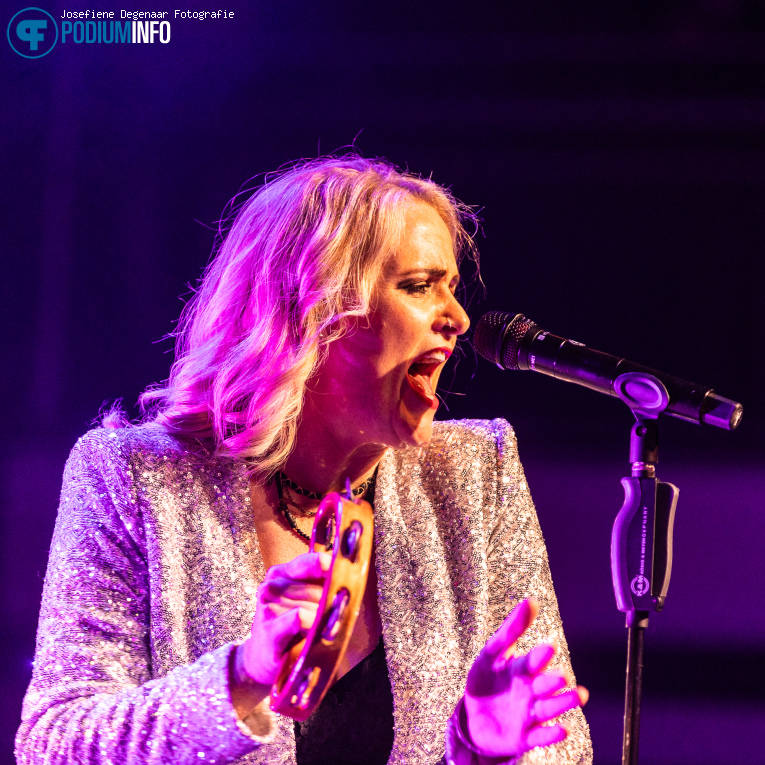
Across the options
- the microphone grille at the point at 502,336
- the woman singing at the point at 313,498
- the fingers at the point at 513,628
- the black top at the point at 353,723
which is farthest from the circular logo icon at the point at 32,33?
the fingers at the point at 513,628

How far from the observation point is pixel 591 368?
153cm

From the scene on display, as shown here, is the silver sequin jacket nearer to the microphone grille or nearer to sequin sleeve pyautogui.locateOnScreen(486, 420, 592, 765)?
sequin sleeve pyautogui.locateOnScreen(486, 420, 592, 765)

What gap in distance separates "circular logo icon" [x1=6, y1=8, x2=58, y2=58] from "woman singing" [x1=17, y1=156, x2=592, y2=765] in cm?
99

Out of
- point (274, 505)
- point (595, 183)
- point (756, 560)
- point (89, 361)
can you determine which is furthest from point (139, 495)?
point (756, 560)

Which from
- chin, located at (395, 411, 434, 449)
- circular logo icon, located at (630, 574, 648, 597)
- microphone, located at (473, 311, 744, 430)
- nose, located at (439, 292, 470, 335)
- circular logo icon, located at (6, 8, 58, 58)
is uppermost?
circular logo icon, located at (6, 8, 58, 58)

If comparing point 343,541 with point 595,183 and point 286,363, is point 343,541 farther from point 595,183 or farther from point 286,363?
point 595,183

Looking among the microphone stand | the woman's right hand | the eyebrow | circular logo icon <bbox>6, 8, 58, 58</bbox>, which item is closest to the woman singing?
the eyebrow

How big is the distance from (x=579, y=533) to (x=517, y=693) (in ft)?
4.94

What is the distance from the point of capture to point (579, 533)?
9.24ft

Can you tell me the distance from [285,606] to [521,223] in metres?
1.82

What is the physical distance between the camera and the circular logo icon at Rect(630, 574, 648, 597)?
1415 mm

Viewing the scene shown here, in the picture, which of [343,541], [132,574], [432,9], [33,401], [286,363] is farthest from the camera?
[432,9]

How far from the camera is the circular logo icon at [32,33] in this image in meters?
2.57

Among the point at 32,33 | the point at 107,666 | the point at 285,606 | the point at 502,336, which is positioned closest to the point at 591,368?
the point at 502,336
